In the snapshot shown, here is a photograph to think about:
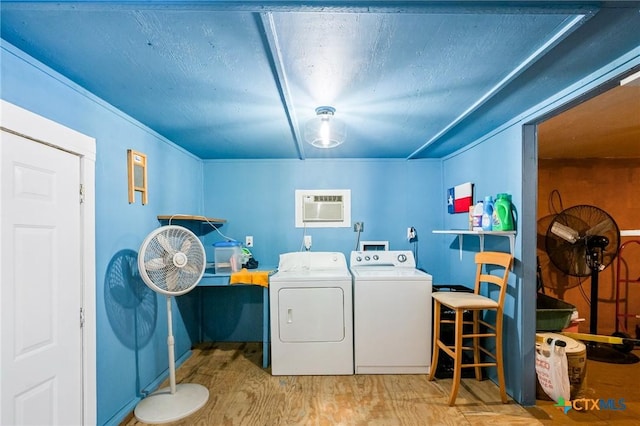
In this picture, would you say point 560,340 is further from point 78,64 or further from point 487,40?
point 78,64

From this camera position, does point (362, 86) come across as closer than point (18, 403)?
No

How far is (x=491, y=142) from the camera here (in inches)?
93.5

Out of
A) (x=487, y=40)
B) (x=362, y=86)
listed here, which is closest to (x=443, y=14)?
(x=487, y=40)

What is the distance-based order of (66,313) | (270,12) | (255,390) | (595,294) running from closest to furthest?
(270,12) < (66,313) < (255,390) < (595,294)

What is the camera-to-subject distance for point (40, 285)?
51.0 inches

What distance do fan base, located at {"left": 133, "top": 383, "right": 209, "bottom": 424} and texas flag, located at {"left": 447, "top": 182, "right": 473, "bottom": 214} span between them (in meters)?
2.81

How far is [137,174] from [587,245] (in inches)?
166

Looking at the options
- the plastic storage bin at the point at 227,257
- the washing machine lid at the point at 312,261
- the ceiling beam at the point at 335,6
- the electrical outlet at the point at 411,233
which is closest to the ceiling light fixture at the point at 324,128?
the ceiling beam at the point at 335,6

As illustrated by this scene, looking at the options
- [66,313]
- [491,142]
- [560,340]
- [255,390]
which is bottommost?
[255,390]

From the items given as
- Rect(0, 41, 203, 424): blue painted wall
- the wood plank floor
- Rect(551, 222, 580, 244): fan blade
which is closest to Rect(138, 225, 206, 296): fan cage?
Rect(0, 41, 203, 424): blue painted wall

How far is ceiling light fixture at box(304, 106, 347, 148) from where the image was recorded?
5.96 feet

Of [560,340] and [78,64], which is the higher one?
[78,64]

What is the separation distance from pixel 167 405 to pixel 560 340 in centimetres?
285

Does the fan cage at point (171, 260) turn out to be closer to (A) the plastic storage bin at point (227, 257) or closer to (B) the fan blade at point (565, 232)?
(A) the plastic storage bin at point (227, 257)
